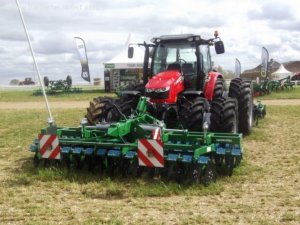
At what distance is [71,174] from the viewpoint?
21.5ft

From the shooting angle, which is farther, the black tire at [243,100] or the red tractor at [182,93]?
the black tire at [243,100]

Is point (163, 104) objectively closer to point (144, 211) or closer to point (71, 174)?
point (71, 174)

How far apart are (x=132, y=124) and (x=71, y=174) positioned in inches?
45.8

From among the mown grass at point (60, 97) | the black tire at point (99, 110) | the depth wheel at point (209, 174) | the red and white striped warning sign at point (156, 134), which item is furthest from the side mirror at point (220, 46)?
the mown grass at point (60, 97)

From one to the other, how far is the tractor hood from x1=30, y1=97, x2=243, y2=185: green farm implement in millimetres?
978

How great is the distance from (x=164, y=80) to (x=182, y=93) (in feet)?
1.59

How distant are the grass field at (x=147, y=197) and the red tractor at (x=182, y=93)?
105 centimetres

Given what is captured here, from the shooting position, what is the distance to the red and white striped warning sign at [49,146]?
6520mm

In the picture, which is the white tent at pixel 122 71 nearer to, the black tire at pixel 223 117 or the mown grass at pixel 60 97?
the mown grass at pixel 60 97

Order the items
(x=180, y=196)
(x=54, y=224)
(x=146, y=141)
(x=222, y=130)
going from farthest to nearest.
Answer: (x=222, y=130) → (x=146, y=141) → (x=180, y=196) → (x=54, y=224)

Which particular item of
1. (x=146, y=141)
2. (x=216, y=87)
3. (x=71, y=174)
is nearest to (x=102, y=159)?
(x=71, y=174)

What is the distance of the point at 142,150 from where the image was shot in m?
6.00

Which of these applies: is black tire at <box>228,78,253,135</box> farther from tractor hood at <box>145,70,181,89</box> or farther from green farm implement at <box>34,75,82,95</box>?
green farm implement at <box>34,75,82,95</box>

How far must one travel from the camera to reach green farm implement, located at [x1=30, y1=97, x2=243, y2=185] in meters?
5.98
